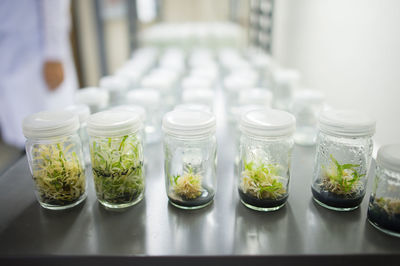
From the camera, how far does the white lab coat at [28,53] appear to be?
1641 millimetres

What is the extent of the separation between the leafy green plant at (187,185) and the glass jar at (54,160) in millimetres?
195

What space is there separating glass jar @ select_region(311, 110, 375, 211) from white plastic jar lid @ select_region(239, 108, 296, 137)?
2.9 inches

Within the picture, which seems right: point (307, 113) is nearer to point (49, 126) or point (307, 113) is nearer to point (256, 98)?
point (256, 98)

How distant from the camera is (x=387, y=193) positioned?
1.75ft

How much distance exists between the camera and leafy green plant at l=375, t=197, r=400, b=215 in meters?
0.52

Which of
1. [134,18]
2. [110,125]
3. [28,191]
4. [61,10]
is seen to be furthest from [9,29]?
[110,125]

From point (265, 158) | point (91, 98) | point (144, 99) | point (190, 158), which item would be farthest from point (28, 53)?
point (265, 158)

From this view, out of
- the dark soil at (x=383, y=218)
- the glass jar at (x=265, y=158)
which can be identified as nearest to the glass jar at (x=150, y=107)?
the glass jar at (x=265, y=158)

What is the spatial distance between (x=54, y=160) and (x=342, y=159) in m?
0.58

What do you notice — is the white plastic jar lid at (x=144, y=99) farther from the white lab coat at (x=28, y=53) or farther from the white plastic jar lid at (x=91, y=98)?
the white lab coat at (x=28, y=53)

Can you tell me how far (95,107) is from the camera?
931 millimetres

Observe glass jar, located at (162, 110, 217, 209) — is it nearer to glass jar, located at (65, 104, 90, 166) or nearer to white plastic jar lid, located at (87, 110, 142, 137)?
white plastic jar lid, located at (87, 110, 142, 137)

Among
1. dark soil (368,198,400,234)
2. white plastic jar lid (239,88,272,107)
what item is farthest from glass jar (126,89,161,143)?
dark soil (368,198,400,234)

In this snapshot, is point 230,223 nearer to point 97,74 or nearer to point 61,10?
point 61,10
